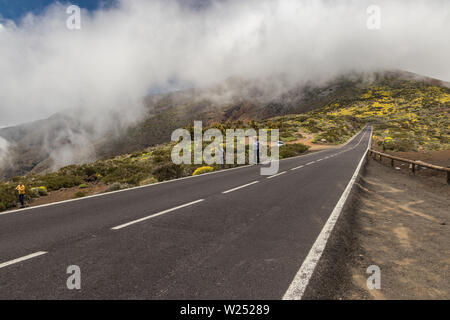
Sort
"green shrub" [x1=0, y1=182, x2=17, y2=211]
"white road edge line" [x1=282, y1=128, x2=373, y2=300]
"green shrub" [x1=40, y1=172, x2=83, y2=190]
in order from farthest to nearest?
"green shrub" [x1=40, y1=172, x2=83, y2=190], "green shrub" [x1=0, y1=182, x2=17, y2=211], "white road edge line" [x1=282, y1=128, x2=373, y2=300]

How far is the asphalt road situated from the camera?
278cm

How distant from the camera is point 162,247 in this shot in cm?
388

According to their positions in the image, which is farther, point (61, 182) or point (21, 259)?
point (61, 182)

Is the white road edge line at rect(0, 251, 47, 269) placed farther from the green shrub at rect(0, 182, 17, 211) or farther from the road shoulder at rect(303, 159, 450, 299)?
the green shrub at rect(0, 182, 17, 211)

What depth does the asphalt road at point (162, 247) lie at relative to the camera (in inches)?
109

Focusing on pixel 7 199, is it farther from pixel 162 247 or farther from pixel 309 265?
pixel 309 265

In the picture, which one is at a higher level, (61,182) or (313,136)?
(61,182)

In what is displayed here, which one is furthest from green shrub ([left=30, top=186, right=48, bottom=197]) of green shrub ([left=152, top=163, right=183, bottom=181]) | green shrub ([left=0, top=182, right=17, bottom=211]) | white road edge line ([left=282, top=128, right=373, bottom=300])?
white road edge line ([left=282, top=128, right=373, bottom=300])

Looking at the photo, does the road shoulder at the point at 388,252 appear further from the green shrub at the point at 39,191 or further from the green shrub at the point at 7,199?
the green shrub at the point at 39,191

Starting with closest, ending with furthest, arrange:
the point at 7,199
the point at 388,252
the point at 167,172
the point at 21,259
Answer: the point at 21,259, the point at 388,252, the point at 7,199, the point at 167,172

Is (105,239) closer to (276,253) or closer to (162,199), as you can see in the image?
(276,253)

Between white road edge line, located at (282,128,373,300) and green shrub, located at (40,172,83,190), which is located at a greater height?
white road edge line, located at (282,128,373,300)

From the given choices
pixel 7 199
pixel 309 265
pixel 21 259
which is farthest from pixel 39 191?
pixel 309 265

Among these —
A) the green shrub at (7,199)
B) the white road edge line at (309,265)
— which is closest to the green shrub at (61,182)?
the green shrub at (7,199)
